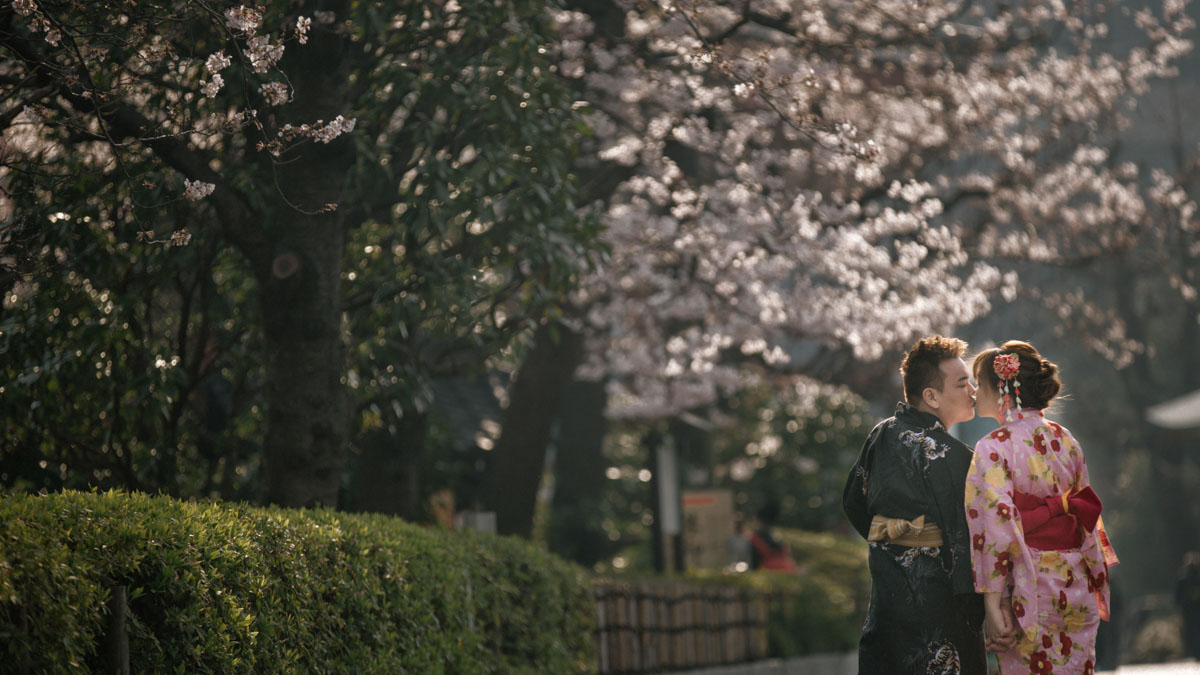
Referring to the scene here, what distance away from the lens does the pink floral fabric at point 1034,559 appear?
226 inches

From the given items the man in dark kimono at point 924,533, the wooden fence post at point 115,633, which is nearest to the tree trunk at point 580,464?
the man in dark kimono at point 924,533

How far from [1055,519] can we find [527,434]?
27.2 feet

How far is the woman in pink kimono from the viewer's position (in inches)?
227

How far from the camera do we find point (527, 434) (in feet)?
45.1

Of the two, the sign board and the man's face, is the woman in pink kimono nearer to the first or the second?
the man's face

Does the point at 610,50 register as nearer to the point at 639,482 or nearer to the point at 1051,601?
the point at 1051,601

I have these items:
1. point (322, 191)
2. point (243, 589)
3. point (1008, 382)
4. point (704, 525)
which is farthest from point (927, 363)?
point (704, 525)

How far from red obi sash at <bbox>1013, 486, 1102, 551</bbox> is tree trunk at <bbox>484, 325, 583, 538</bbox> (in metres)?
7.93

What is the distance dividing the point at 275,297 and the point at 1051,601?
4.24 m

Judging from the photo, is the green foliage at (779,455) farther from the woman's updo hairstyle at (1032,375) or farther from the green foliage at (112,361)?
the woman's updo hairstyle at (1032,375)

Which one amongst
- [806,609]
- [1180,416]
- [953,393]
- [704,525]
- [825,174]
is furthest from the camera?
[1180,416]

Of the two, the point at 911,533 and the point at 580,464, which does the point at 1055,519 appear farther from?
the point at 580,464

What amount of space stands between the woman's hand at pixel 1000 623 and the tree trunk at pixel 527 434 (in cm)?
Answer: 800

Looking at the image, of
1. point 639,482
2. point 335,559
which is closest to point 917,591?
point 335,559
